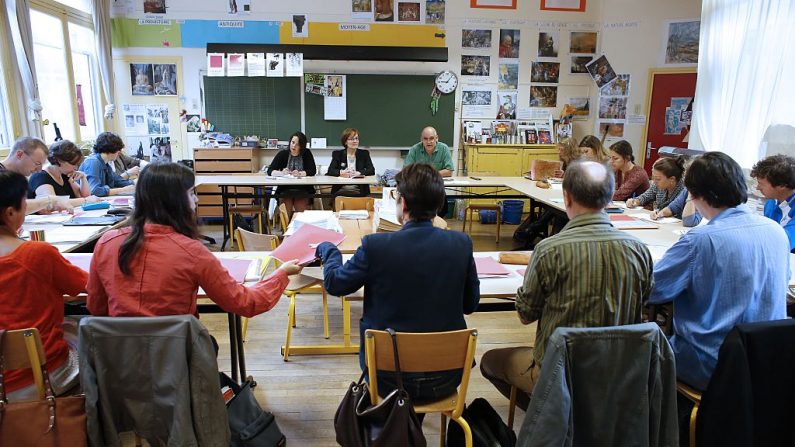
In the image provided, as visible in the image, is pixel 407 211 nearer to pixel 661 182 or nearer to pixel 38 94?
pixel 661 182

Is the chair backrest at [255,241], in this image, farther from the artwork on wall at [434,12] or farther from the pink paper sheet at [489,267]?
the artwork on wall at [434,12]

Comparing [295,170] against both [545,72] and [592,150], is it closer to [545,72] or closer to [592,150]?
[592,150]

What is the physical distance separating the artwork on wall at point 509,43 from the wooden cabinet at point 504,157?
4.35 ft

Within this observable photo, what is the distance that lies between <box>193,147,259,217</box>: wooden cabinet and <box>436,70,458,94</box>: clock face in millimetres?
2805

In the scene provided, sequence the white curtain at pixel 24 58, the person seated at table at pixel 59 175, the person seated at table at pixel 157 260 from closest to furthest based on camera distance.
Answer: the person seated at table at pixel 157 260 < the person seated at table at pixel 59 175 < the white curtain at pixel 24 58

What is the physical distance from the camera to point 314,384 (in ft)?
9.50

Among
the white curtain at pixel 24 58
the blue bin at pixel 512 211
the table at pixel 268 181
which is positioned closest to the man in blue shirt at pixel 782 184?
the table at pixel 268 181

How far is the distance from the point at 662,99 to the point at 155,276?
705 centimetres

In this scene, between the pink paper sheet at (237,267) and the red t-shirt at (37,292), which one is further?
the pink paper sheet at (237,267)

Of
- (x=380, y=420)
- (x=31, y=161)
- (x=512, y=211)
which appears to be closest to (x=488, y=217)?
(x=512, y=211)

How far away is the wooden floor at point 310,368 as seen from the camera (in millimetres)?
2525

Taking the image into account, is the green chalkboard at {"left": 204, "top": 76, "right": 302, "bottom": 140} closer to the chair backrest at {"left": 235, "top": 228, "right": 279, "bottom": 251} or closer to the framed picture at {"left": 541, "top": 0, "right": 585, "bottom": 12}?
the framed picture at {"left": 541, "top": 0, "right": 585, "bottom": 12}

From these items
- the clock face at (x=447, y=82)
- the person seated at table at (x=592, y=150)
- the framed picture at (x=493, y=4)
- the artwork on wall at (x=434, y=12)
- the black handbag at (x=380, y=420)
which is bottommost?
the black handbag at (x=380, y=420)

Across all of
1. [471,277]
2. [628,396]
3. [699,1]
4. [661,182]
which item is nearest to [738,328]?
[628,396]
